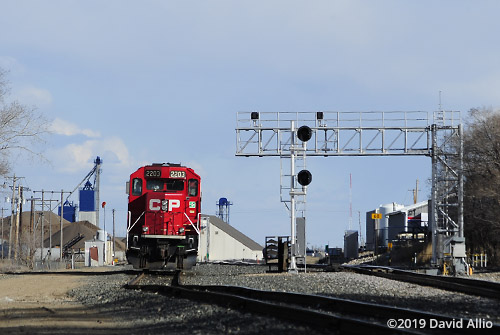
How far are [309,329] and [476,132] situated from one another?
139ft

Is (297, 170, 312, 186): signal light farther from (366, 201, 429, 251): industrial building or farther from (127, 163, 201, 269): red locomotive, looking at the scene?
(366, 201, 429, 251): industrial building

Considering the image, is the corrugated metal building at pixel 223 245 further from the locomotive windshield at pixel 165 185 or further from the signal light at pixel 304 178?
the locomotive windshield at pixel 165 185

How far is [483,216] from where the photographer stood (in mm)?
48094

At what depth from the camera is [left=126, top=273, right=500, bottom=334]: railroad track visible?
833cm

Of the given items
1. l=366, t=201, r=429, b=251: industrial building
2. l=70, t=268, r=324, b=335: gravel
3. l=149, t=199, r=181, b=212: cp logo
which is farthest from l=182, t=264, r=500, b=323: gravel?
l=366, t=201, r=429, b=251: industrial building

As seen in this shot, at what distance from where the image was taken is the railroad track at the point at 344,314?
8.33 meters

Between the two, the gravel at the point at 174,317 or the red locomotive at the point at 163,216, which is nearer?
the gravel at the point at 174,317

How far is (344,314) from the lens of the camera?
11.1 meters

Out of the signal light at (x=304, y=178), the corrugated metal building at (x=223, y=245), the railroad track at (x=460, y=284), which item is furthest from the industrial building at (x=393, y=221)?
the railroad track at (x=460, y=284)

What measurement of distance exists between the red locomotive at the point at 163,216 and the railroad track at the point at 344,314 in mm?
9981

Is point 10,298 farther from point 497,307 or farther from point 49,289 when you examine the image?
point 497,307

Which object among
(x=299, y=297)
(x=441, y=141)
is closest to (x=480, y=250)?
(x=441, y=141)

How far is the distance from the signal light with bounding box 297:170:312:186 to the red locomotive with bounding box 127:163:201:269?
12.6 ft

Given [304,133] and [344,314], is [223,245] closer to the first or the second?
[304,133]
